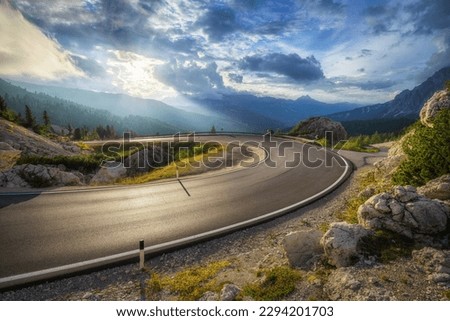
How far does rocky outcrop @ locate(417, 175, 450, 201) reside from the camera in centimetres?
833

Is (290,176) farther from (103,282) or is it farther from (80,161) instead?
(80,161)

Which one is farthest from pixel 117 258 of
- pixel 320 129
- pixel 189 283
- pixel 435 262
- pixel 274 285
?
pixel 320 129

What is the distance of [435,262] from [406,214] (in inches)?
62.2

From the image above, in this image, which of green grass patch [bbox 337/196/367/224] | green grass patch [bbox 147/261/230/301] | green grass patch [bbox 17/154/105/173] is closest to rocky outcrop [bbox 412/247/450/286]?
green grass patch [bbox 337/196/367/224]

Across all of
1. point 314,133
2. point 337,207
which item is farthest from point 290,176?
point 314,133

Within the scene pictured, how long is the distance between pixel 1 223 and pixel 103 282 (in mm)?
5559

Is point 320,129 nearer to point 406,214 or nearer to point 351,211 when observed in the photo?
point 351,211

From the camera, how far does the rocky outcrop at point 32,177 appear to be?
50.7 feet

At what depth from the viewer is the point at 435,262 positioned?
20.3 feet

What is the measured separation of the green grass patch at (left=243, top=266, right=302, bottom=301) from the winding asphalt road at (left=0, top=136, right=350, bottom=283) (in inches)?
128

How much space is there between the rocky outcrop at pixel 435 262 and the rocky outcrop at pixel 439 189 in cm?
264

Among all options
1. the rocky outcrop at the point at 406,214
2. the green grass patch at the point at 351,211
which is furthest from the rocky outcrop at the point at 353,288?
the green grass patch at the point at 351,211

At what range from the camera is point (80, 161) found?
78.4 ft
